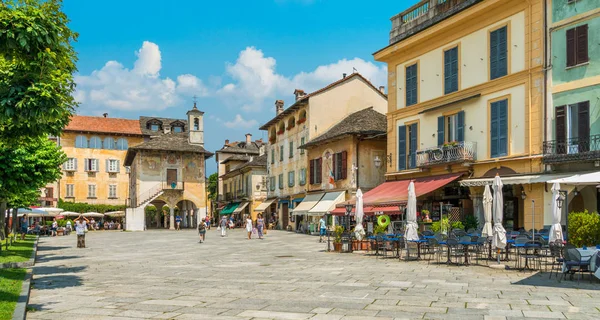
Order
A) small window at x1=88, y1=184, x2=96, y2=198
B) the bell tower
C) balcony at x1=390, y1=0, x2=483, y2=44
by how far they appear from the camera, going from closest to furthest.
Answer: balcony at x1=390, y1=0, x2=483, y2=44
the bell tower
small window at x1=88, y1=184, x2=96, y2=198

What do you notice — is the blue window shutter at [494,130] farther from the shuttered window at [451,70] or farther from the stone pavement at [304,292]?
the stone pavement at [304,292]

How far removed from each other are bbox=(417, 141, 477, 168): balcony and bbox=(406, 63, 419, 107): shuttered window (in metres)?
2.97

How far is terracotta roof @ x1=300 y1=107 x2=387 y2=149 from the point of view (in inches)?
1405

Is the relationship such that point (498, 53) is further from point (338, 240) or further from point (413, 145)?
point (338, 240)

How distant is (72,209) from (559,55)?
57.2m

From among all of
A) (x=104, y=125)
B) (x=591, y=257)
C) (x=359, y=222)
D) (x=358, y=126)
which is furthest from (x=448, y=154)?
(x=104, y=125)

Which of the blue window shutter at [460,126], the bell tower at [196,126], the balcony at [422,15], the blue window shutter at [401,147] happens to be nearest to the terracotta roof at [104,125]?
the bell tower at [196,126]

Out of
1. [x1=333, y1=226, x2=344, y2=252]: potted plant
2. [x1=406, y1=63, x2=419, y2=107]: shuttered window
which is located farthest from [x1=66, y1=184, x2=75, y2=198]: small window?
[x1=333, y1=226, x2=344, y2=252]: potted plant

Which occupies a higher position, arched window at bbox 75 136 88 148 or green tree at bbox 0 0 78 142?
arched window at bbox 75 136 88 148

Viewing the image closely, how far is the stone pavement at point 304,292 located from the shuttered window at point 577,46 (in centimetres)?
934

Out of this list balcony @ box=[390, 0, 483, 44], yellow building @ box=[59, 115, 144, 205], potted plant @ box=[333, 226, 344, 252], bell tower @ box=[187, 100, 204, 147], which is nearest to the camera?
potted plant @ box=[333, 226, 344, 252]

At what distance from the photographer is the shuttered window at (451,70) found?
25.9m

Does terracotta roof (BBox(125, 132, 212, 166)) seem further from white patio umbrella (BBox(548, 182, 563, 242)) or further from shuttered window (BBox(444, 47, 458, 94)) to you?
white patio umbrella (BBox(548, 182, 563, 242))

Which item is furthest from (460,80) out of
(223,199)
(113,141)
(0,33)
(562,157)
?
(113,141)
